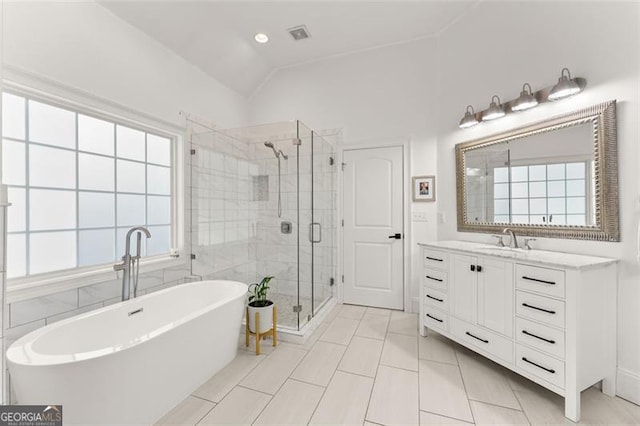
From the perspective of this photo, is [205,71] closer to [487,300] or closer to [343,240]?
[343,240]

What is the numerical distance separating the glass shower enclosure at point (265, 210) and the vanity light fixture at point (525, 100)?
1853 mm

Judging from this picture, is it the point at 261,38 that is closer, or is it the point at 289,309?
the point at 289,309

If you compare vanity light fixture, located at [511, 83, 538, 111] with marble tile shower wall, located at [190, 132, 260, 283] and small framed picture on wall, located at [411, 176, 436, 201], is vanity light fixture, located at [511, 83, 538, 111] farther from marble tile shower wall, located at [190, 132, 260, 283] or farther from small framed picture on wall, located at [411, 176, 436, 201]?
marble tile shower wall, located at [190, 132, 260, 283]

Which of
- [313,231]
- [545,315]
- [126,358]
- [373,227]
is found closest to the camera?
[126,358]

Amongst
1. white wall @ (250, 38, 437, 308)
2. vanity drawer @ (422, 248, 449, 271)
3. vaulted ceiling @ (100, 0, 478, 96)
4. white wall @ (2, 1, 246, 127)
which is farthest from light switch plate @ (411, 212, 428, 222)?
white wall @ (2, 1, 246, 127)

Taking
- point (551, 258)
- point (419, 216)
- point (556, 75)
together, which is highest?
point (556, 75)

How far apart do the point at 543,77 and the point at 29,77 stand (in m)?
3.58

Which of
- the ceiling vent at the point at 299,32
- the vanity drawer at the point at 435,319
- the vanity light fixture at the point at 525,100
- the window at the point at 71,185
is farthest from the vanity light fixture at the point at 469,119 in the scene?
the window at the point at 71,185

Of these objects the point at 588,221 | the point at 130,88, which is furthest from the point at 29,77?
the point at 588,221

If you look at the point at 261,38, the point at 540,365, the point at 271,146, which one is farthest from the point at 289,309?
the point at 261,38

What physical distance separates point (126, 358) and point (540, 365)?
2368 millimetres

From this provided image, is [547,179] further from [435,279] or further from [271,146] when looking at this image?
[271,146]

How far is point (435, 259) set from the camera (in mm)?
2490

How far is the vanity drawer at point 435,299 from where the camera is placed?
2.38m
